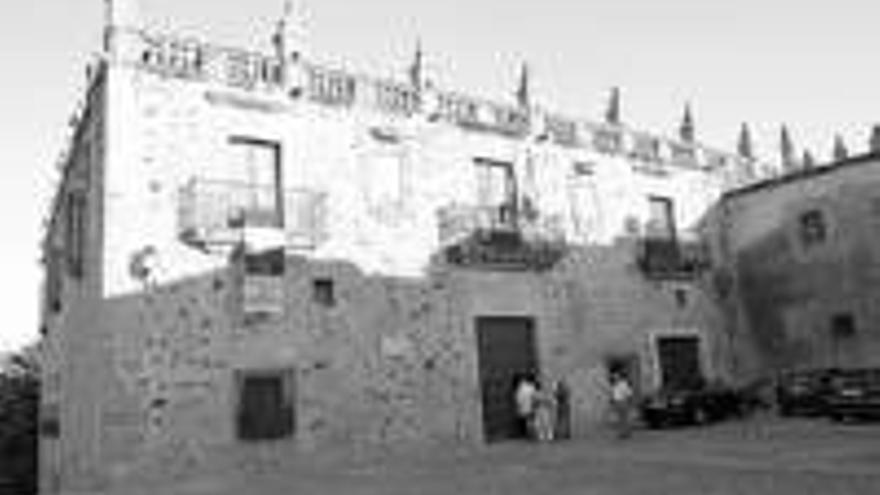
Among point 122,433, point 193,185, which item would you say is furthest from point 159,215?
point 122,433

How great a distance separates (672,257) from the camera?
23.6 m

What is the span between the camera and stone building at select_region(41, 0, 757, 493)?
15.1 meters

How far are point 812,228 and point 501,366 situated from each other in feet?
34.2

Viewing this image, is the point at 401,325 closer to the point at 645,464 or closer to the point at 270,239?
the point at 270,239

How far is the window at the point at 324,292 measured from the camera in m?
16.9

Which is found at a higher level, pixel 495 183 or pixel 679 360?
pixel 495 183

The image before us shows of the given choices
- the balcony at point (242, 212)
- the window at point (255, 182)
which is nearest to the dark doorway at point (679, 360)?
the balcony at point (242, 212)

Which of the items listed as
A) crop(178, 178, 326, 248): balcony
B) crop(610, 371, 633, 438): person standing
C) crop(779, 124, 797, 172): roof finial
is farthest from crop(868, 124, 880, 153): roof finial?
crop(178, 178, 326, 248): balcony

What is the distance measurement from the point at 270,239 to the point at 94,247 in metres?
3.27

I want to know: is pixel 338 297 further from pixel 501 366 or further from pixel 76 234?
pixel 76 234

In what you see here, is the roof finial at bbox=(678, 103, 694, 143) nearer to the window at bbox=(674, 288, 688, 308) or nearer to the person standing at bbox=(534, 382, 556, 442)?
the window at bbox=(674, 288, 688, 308)

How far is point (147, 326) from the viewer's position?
14.9 metres

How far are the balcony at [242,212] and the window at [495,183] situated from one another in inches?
181

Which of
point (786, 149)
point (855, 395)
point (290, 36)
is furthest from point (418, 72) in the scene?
point (786, 149)
